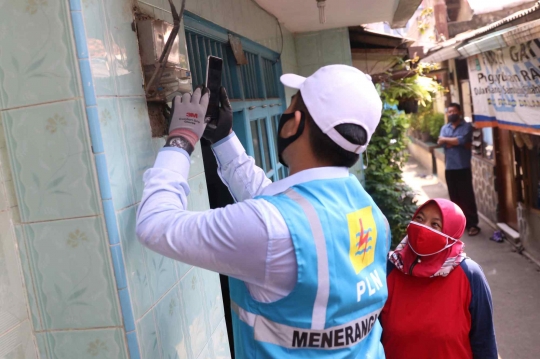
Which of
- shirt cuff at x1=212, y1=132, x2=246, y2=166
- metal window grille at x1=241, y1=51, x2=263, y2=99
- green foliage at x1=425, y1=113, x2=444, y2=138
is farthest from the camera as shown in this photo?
green foliage at x1=425, y1=113, x2=444, y2=138

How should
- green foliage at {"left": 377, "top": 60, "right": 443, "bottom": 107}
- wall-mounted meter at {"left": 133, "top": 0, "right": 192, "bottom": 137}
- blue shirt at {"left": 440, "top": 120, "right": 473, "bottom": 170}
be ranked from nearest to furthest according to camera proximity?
wall-mounted meter at {"left": 133, "top": 0, "right": 192, "bottom": 137}, green foliage at {"left": 377, "top": 60, "right": 443, "bottom": 107}, blue shirt at {"left": 440, "top": 120, "right": 473, "bottom": 170}

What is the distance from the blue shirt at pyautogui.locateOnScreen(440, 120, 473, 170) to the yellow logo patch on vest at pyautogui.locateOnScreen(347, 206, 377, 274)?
6.95 m

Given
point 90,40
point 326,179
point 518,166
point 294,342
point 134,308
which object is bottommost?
point 518,166

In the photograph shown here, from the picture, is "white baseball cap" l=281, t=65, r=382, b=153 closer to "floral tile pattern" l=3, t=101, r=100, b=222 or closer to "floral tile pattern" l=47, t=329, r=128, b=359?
"floral tile pattern" l=3, t=101, r=100, b=222

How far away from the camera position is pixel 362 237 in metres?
1.47

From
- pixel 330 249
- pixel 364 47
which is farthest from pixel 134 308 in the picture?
pixel 364 47

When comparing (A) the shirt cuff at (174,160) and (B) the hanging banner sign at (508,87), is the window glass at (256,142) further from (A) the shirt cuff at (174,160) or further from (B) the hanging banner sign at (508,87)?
(B) the hanging banner sign at (508,87)

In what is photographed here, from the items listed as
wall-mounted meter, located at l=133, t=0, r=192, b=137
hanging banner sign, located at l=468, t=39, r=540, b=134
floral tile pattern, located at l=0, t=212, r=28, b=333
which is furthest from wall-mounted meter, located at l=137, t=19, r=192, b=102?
hanging banner sign, located at l=468, t=39, r=540, b=134

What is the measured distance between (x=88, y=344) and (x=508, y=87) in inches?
237

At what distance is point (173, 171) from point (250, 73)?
229 cm

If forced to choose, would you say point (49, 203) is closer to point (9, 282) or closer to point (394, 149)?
point (9, 282)

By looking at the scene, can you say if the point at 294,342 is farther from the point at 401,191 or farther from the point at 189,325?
the point at 401,191

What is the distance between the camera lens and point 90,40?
137 centimetres

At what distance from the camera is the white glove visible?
1.52 metres
